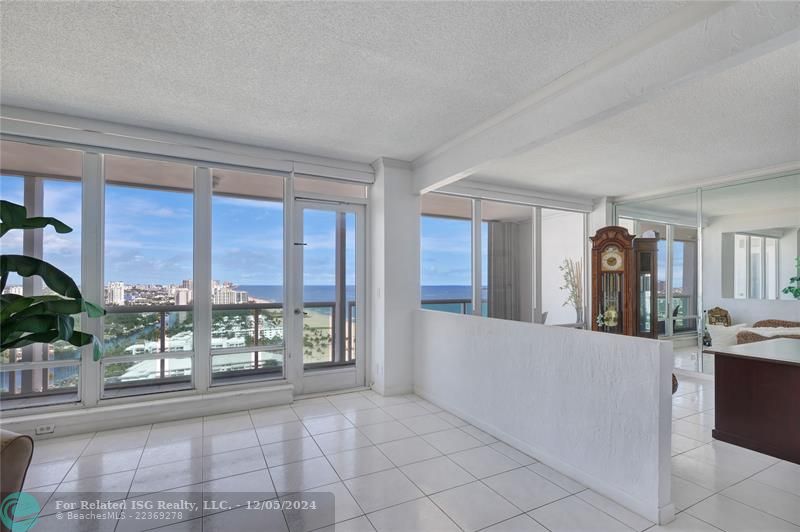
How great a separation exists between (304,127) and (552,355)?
2.82 m

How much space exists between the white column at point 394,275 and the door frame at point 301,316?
156 millimetres

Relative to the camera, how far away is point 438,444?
3045 mm

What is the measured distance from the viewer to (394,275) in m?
4.37

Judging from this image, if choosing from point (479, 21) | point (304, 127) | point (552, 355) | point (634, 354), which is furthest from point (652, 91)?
point (304, 127)

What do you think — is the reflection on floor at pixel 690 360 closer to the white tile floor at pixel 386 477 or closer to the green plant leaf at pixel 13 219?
the white tile floor at pixel 386 477

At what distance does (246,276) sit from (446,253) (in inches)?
95.9

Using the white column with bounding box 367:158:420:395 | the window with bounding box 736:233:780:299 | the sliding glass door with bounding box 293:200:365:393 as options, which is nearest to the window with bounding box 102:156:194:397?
the sliding glass door with bounding box 293:200:365:393

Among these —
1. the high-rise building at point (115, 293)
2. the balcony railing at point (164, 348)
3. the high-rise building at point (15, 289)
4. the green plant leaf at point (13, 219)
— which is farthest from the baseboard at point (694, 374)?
the high-rise building at point (15, 289)

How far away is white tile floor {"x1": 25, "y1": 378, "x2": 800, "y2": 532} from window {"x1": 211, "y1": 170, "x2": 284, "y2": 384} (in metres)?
0.69

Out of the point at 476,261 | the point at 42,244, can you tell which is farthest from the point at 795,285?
the point at 42,244

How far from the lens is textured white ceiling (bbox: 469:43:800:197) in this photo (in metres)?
2.60

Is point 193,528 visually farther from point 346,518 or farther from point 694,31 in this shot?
point 694,31

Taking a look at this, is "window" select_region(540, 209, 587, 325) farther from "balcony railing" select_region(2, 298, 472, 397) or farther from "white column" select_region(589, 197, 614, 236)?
"balcony railing" select_region(2, 298, 472, 397)

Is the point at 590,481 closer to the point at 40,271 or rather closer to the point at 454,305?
the point at 454,305
